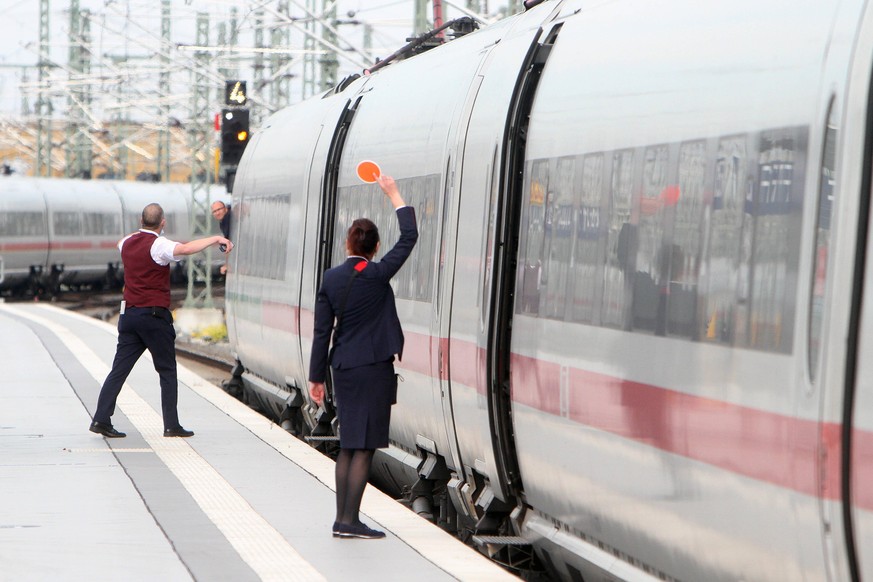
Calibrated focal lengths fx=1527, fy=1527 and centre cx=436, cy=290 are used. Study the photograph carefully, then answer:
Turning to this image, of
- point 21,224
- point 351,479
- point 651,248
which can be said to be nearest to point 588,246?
point 651,248

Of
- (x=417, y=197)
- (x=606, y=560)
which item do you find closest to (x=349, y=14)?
(x=417, y=197)

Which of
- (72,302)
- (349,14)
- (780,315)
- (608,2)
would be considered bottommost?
(72,302)

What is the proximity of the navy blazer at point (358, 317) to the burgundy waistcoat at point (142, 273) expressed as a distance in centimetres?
427

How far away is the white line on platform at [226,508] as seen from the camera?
278 inches

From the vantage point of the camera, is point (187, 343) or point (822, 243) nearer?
point (822, 243)

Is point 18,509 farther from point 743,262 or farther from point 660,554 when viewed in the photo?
point 743,262

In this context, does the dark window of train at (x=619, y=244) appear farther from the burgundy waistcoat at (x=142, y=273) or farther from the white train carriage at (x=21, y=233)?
the white train carriage at (x=21, y=233)

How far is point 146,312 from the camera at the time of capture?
1158cm

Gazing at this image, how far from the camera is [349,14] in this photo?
28703 millimetres

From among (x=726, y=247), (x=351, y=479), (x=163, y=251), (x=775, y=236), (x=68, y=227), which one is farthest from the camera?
(x=68, y=227)

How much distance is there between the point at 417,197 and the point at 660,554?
4.54 meters

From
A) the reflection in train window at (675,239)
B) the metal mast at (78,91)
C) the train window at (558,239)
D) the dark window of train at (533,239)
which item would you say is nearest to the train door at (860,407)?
the reflection in train window at (675,239)

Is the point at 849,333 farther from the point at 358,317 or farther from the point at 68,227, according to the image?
the point at 68,227

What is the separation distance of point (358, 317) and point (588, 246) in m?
1.21
